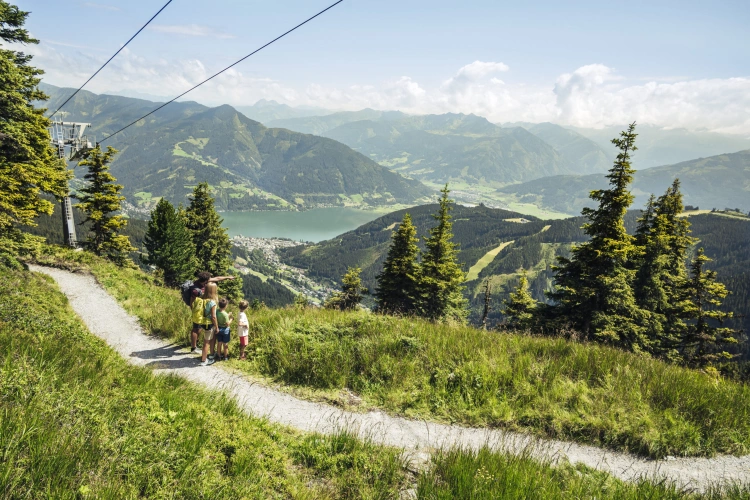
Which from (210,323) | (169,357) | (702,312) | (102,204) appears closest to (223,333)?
(210,323)

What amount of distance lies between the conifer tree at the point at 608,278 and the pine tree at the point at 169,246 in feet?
123

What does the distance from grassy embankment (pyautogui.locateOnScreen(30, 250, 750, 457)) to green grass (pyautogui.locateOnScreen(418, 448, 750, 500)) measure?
1.57 m

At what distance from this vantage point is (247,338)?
888 centimetres

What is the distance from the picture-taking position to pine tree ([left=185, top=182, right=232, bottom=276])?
42125 mm

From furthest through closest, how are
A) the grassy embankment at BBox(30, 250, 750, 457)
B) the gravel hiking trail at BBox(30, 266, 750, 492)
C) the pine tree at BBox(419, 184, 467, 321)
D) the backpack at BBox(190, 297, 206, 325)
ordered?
the pine tree at BBox(419, 184, 467, 321) → the backpack at BBox(190, 297, 206, 325) → the grassy embankment at BBox(30, 250, 750, 457) → the gravel hiking trail at BBox(30, 266, 750, 492)

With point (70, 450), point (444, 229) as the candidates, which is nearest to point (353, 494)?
point (70, 450)

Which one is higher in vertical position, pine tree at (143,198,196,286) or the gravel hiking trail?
the gravel hiking trail

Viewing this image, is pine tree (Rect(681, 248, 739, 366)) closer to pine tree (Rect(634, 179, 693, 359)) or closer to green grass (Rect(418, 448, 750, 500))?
pine tree (Rect(634, 179, 693, 359))

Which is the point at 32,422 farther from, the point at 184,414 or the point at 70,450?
the point at 184,414

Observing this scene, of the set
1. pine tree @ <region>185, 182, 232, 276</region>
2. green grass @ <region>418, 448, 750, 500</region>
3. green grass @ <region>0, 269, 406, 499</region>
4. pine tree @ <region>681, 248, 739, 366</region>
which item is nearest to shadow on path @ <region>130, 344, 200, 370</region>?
green grass @ <region>0, 269, 406, 499</region>

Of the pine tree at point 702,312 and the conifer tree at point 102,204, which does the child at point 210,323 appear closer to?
the conifer tree at point 102,204

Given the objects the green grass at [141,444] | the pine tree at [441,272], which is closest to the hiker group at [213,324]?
the green grass at [141,444]

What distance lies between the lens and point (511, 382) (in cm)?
693

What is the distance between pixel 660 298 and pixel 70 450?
88.9 feet
